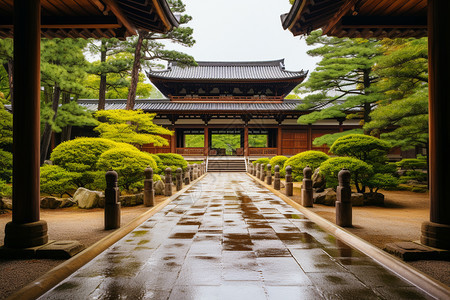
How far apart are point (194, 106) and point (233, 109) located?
3.96 m

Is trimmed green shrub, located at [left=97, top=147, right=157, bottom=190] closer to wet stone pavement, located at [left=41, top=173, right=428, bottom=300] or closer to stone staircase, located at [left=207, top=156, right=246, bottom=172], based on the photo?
wet stone pavement, located at [left=41, top=173, right=428, bottom=300]

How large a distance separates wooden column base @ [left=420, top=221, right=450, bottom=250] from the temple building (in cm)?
2143

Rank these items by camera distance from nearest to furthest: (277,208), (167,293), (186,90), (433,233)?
(167,293), (433,233), (277,208), (186,90)

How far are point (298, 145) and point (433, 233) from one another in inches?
925

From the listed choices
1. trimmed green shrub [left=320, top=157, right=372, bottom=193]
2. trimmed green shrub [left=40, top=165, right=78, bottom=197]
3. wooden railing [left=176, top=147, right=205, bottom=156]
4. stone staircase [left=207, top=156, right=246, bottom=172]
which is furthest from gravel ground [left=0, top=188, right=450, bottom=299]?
wooden railing [left=176, top=147, right=205, bottom=156]

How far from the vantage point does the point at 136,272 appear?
3.44 m

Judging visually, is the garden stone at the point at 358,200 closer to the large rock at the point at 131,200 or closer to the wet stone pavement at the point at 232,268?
the wet stone pavement at the point at 232,268

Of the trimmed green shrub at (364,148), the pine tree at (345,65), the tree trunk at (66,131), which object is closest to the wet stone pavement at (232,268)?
the trimmed green shrub at (364,148)

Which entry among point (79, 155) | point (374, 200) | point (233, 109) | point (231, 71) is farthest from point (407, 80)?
point (231, 71)

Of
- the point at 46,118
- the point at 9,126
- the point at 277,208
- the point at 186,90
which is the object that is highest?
the point at 186,90

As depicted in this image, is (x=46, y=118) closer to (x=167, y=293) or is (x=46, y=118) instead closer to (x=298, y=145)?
(x=167, y=293)

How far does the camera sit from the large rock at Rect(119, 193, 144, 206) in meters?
7.90

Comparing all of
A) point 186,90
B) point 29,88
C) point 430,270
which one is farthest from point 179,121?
point 430,270

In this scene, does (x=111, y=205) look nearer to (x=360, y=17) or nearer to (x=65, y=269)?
(x=65, y=269)
